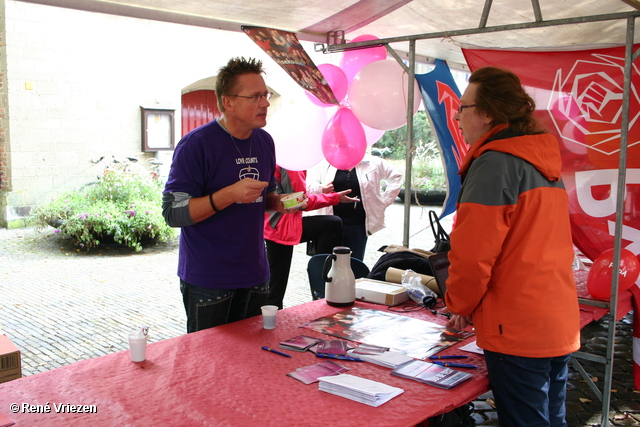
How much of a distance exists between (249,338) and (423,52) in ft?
Answer: 11.4

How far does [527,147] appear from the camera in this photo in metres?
1.73

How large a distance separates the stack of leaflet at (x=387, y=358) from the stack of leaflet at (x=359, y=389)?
0.18 meters

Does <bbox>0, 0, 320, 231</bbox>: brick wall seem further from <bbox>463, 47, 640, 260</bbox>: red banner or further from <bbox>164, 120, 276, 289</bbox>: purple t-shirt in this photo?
<bbox>164, 120, 276, 289</bbox>: purple t-shirt

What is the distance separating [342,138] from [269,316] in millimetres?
1941

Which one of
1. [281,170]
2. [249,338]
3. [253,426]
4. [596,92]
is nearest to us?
[253,426]

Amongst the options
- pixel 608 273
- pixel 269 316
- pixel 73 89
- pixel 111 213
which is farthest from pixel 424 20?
pixel 73 89

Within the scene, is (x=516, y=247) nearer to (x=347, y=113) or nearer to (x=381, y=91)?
(x=381, y=91)

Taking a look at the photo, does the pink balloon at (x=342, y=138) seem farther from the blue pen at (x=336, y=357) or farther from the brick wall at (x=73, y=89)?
the brick wall at (x=73, y=89)

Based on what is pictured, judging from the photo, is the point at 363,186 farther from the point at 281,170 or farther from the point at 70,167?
the point at 70,167

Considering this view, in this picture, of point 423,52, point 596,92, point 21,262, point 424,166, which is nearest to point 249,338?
point 596,92

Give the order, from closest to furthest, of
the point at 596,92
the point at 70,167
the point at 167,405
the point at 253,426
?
the point at 253,426 → the point at 167,405 → the point at 596,92 → the point at 70,167

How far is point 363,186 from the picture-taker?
4.83m

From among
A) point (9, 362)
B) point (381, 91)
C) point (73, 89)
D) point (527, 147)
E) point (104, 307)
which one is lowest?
point (104, 307)

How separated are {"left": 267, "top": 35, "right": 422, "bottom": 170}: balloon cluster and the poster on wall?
0.50ft
